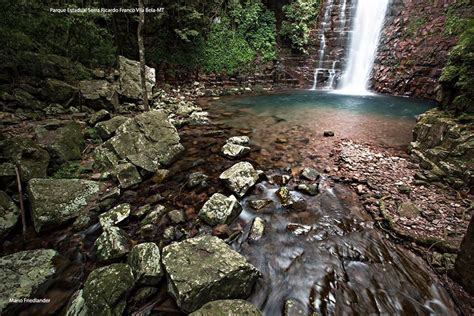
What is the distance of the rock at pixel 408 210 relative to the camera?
3.27 m

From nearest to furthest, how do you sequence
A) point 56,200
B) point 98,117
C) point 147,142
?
1. point 56,200
2. point 147,142
3. point 98,117

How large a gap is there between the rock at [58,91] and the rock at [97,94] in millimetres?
335

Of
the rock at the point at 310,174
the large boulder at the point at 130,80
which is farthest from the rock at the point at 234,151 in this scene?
the large boulder at the point at 130,80

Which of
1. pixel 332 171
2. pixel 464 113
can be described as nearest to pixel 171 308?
pixel 332 171

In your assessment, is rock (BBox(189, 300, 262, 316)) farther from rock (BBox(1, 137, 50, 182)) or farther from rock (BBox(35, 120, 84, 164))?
rock (BBox(35, 120, 84, 164))

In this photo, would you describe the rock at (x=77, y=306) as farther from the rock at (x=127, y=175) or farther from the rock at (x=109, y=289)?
the rock at (x=127, y=175)

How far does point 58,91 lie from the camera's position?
639cm

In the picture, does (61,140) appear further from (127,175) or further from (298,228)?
(298,228)

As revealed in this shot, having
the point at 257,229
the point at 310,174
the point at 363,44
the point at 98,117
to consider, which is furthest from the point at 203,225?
the point at 363,44

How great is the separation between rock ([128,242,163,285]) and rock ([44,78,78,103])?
6204 mm

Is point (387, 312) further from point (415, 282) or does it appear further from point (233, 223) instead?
point (233, 223)

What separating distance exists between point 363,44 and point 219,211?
16503 millimetres

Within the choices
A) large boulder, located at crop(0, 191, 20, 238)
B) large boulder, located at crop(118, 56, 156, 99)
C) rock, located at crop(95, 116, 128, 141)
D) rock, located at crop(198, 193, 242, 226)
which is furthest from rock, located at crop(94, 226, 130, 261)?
large boulder, located at crop(118, 56, 156, 99)

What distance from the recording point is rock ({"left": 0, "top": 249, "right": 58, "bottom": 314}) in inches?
87.2
